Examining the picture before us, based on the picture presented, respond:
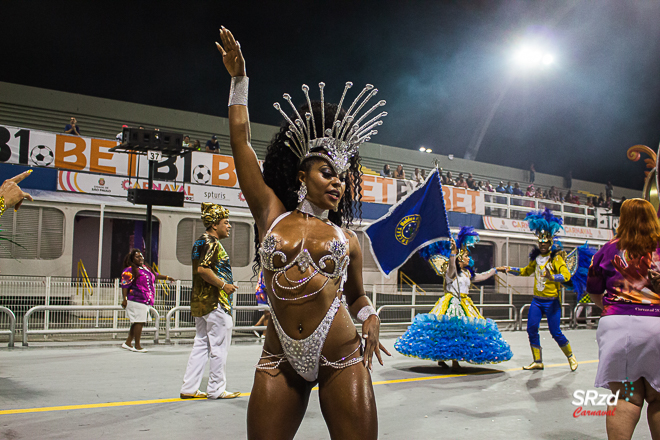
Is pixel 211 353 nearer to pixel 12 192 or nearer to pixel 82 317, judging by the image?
pixel 12 192

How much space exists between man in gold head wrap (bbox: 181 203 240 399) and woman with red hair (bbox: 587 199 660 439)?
3508mm

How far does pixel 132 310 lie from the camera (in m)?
9.18

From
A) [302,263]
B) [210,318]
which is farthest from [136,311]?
[302,263]

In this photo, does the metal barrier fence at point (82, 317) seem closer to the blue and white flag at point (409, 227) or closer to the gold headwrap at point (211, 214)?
the gold headwrap at point (211, 214)

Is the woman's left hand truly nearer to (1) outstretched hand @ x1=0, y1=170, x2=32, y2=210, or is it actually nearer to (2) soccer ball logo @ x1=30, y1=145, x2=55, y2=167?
(1) outstretched hand @ x1=0, y1=170, x2=32, y2=210

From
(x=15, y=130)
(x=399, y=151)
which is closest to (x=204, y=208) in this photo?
(x=15, y=130)

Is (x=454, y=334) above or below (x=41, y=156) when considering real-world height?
below

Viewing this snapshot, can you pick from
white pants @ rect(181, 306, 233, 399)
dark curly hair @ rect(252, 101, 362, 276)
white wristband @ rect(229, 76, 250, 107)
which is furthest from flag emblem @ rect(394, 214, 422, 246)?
white wristband @ rect(229, 76, 250, 107)

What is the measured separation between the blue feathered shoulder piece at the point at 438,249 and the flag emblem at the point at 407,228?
0.89 meters

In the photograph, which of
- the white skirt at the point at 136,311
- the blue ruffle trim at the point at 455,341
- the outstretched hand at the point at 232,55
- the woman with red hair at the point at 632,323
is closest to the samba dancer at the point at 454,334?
the blue ruffle trim at the point at 455,341

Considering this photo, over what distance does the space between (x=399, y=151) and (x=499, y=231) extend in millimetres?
7538

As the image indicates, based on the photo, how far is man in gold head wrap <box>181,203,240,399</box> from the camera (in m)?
5.57

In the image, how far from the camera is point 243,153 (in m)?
2.48

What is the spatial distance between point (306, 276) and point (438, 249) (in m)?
6.25
